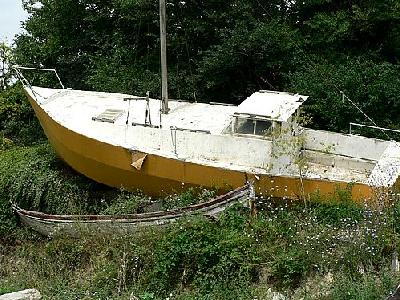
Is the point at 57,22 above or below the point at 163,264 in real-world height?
above

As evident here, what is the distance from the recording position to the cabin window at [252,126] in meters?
10.8

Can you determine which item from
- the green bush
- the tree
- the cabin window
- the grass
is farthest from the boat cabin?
the tree

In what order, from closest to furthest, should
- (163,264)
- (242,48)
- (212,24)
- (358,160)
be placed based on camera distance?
(163,264) < (358,160) < (242,48) < (212,24)

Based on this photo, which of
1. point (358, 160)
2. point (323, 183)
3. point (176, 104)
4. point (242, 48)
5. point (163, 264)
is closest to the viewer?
point (163, 264)

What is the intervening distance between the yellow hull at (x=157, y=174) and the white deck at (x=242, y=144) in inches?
6.2

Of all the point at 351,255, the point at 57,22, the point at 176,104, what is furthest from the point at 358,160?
the point at 57,22

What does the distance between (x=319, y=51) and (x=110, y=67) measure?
5.37m

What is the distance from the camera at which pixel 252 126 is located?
10945mm

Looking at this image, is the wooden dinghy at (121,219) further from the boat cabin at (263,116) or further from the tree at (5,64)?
the tree at (5,64)

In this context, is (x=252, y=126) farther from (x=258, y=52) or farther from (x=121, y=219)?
(x=258, y=52)

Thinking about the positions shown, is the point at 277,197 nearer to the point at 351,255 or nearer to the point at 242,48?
the point at 351,255

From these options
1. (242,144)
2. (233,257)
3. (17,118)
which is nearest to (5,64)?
(17,118)

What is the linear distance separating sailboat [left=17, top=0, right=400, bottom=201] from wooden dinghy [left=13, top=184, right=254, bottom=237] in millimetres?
718

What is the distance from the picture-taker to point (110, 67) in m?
16.3
